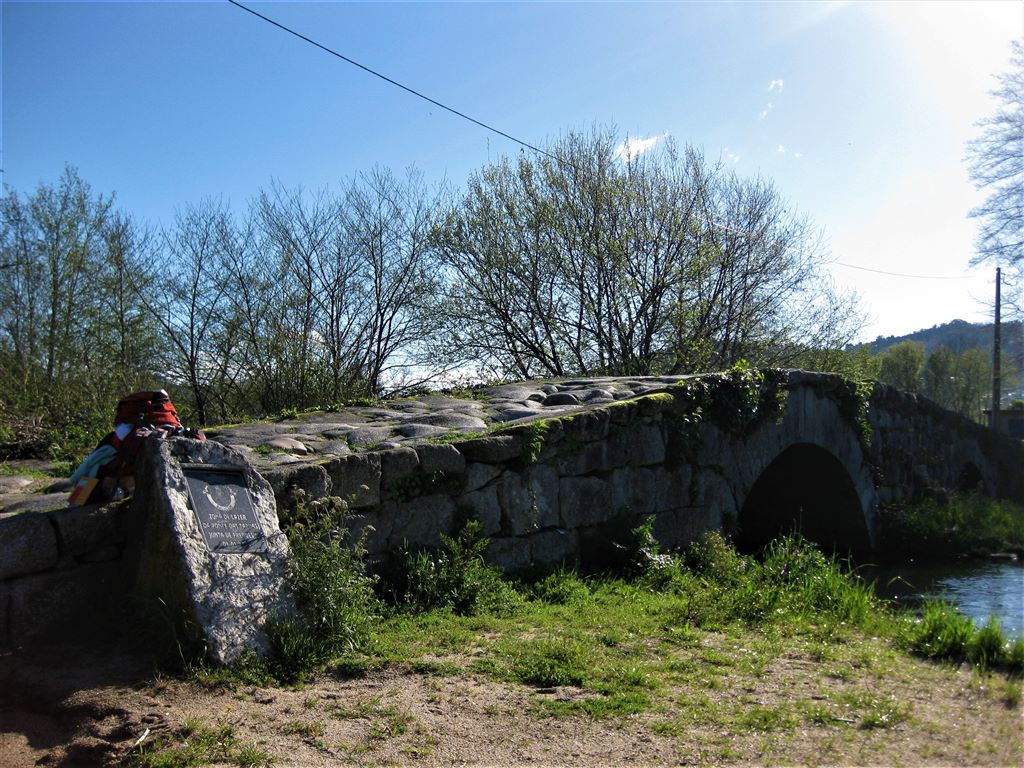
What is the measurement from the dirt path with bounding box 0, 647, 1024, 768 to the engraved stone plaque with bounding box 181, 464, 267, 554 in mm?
607

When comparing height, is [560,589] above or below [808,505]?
above

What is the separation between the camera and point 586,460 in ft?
21.0

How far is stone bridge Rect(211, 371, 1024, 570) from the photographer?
507 cm

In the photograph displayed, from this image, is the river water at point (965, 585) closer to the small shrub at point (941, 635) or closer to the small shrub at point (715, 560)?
the small shrub at point (715, 560)

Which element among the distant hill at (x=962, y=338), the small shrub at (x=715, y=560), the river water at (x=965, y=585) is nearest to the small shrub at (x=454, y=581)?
the small shrub at (x=715, y=560)

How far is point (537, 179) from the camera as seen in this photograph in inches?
576

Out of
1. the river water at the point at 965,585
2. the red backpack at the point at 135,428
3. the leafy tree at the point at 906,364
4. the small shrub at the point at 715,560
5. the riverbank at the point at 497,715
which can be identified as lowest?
the river water at the point at 965,585

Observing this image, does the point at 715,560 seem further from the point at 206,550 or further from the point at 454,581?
the point at 206,550

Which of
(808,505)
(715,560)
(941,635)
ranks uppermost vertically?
(941,635)

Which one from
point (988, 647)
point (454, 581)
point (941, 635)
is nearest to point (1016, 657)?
point (988, 647)

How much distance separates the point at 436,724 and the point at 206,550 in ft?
4.28

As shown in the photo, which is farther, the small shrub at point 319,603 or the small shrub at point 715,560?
the small shrub at point 715,560

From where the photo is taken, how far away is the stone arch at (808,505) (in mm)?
11489

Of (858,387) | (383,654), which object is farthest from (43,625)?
(858,387)
